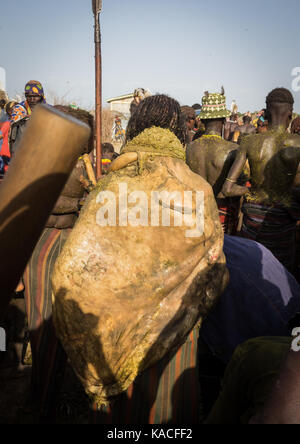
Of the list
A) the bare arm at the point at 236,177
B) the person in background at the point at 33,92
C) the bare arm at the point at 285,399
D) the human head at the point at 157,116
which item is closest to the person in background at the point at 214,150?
the bare arm at the point at 236,177

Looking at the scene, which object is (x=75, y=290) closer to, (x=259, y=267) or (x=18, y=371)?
(x=259, y=267)

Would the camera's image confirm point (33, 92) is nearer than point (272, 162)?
No

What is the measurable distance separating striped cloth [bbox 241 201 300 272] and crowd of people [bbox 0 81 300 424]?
12 millimetres

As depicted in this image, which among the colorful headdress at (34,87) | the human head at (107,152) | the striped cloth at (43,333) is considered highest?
the colorful headdress at (34,87)

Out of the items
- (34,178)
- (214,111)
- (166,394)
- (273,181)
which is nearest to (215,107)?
(214,111)

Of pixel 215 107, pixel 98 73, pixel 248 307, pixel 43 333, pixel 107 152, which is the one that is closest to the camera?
pixel 248 307

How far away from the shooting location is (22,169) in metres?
0.45

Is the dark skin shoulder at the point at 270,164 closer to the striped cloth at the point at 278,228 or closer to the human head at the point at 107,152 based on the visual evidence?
the striped cloth at the point at 278,228

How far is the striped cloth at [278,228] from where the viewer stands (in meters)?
3.58

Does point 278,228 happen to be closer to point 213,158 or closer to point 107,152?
point 213,158

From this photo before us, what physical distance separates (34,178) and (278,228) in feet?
11.9

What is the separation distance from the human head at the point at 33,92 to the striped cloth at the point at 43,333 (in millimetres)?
2701

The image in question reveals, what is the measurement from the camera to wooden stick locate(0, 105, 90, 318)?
445 mm

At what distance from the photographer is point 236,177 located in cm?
387
